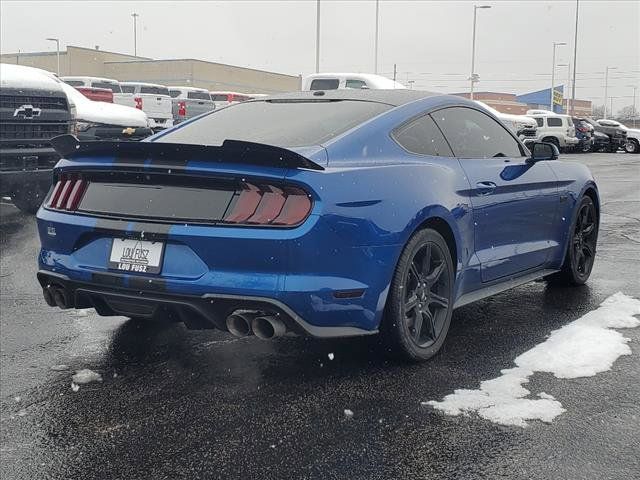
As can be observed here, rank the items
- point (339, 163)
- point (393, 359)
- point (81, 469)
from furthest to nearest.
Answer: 1. point (393, 359)
2. point (339, 163)
3. point (81, 469)

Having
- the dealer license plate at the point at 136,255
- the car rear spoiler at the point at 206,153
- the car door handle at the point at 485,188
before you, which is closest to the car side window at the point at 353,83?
the car door handle at the point at 485,188

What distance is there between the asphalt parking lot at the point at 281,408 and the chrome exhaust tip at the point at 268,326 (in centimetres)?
34

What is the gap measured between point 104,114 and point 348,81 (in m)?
8.55

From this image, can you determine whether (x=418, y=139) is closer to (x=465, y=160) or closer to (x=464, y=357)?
(x=465, y=160)

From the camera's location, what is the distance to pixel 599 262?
6.82 m

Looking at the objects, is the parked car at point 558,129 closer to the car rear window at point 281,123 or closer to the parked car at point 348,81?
the parked car at point 348,81

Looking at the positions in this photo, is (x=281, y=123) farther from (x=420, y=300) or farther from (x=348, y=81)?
(x=348, y=81)

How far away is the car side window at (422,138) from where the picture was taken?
3969 mm

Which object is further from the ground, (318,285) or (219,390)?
(318,285)

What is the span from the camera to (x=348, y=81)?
1788 cm

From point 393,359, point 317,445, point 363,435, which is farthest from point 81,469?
point 393,359

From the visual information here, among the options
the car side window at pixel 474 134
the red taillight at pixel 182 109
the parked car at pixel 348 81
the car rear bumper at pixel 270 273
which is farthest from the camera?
the red taillight at pixel 182 109

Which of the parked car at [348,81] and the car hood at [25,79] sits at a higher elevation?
the parked car at [348,81]

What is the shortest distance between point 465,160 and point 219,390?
6.32 feet
